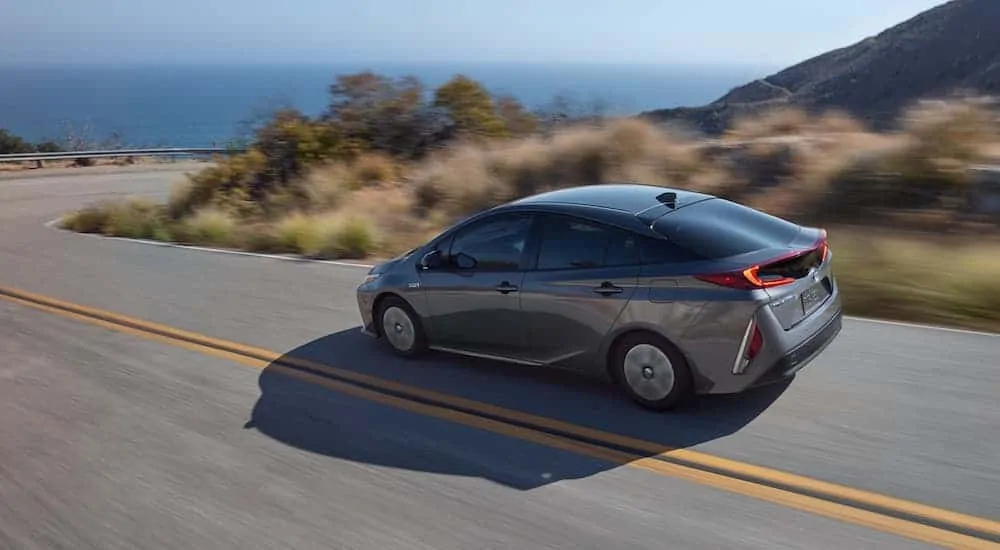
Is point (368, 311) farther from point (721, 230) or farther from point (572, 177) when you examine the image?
point (572, 177)

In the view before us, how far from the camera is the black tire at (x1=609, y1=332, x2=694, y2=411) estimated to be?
6.36 m

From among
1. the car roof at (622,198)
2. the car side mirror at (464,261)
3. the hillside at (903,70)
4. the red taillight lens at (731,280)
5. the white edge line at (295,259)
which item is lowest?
the white edge line at (295,259)

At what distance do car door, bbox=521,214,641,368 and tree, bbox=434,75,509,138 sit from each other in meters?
17.1

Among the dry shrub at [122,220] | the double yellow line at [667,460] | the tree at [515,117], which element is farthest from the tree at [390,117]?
the double yellow line at [667,460]

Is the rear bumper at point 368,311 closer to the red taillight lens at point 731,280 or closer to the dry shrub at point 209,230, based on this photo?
the red taillight lens at point 731,280

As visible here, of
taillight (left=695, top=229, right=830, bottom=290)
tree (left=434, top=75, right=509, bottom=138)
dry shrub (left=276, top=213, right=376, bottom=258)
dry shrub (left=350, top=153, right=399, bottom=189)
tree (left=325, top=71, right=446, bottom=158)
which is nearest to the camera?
taillight (left=695, top=229, right=830, bottom=290)

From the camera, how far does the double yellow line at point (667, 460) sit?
15.9 feet

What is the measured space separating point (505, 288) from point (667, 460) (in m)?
2.04

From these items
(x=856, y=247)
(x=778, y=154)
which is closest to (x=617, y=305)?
(x=856, y=247)

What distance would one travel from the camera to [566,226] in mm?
Answer: 7043

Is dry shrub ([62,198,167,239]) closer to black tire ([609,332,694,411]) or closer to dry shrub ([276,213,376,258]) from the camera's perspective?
dry shrub ([276,213,376,258])

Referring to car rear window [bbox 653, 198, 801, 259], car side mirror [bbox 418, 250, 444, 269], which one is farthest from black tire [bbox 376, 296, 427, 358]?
car rear window [bbox 653, 198, 801, 259]

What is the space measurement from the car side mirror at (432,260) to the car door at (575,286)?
39.5 inches

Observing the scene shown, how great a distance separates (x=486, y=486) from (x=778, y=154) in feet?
36.6
